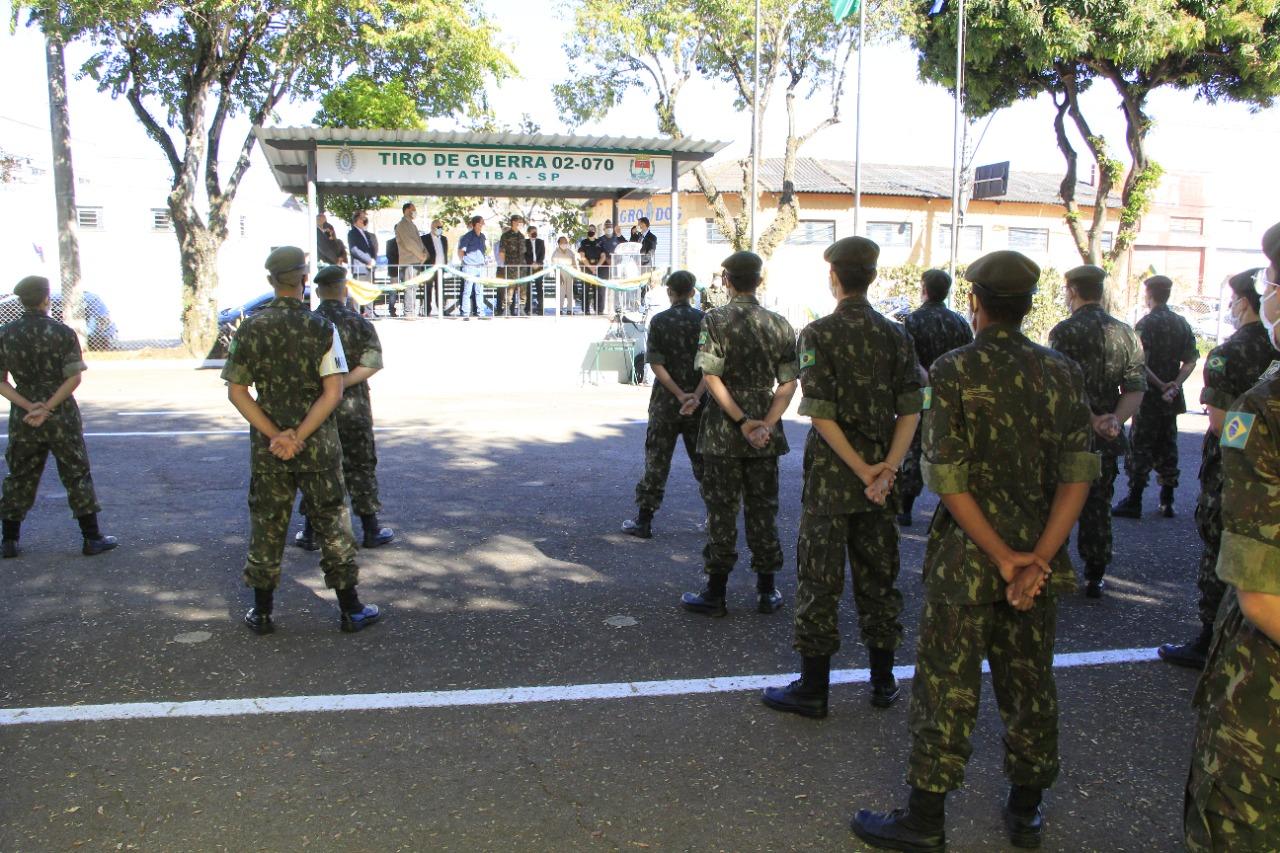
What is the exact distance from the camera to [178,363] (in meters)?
18.3

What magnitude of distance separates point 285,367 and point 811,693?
2826 millimetres

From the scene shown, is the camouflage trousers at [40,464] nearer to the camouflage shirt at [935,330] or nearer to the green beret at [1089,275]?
the camouflage shirt at [935,330]

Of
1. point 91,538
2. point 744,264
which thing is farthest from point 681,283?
point 91,538

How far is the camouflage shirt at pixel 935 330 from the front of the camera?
6594 millimetres

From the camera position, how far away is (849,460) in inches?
150

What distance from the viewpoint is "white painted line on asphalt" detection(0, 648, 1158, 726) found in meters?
3.99

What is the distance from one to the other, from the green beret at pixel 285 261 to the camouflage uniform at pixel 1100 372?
4.11 m

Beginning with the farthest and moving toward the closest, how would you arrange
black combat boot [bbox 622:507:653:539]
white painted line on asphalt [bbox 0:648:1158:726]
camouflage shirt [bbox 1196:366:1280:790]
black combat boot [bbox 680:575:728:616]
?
1. black combat boot [bbox 622:507:653:539]
2. black combat boot [bbox 680:575:728:616]
3. white painted line on asphalt [bbox 0:648:1158:726]
4. camouflage shirt [bbox 1196:366:1280:790]

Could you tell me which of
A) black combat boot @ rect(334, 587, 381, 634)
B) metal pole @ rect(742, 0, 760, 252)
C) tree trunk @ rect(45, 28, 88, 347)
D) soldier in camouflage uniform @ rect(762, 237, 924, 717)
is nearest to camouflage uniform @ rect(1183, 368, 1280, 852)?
soldier in camouflage uniform @ rect(762, 237, 924, 717)

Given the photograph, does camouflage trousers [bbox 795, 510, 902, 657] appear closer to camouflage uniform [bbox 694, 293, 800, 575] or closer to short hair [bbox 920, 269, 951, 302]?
camouflage uniform [bbox 694, 293, 800, 575]

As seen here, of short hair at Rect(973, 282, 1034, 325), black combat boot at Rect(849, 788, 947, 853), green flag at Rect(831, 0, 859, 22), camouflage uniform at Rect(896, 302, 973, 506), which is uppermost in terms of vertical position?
green flag at Rect(831, 0, 859, 22)

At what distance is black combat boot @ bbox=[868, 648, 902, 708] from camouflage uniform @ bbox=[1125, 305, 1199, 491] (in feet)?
14.3

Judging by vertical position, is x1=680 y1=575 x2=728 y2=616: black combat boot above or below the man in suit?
below

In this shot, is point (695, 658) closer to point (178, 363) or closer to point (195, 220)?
point (178, 363)
